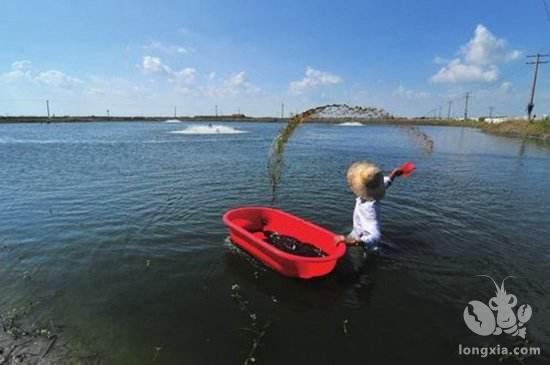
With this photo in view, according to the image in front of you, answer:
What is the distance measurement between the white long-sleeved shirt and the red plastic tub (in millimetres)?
486

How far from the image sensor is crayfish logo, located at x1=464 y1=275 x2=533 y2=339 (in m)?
4.87

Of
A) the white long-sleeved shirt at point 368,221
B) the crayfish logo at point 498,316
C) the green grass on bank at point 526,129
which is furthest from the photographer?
the green grass on bank at point 526,129

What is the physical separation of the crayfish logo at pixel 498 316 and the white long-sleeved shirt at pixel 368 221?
1.85m

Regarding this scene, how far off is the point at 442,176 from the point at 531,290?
37.5ft

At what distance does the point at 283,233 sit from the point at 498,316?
14.2 ft

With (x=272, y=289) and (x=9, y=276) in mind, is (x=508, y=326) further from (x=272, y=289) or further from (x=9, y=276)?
(x=9, y=276)

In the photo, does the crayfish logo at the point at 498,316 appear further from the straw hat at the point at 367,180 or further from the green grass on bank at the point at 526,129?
the green grass on bank at the point at 526,129

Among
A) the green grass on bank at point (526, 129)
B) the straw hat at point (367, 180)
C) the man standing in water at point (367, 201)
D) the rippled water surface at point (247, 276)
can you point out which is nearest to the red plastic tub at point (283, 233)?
the rippled water surface at point (247, 276)

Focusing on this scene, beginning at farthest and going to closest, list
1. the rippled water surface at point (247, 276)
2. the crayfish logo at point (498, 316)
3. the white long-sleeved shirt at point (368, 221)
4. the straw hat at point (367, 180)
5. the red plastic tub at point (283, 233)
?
the white long-sleeved shirt at point (368, 221)
the straw hat at point (367, 180)
the red plastic tub at point (283, 233)
the crayfish logo at point (498, 316)
the rippled water surface at point (247, 276)

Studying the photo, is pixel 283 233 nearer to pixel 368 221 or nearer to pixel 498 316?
A: pixel 368 221

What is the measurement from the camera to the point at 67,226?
8695mm

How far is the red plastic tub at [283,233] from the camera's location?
220 inches

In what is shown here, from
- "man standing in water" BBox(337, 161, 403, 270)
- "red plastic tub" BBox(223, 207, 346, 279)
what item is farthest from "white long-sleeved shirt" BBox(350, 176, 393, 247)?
"red plastic tub" BBox(223, 207, 346, 279)

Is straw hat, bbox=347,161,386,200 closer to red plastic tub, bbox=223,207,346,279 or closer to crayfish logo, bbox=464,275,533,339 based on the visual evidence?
red plastic tub, bbox=223,207,346,279
